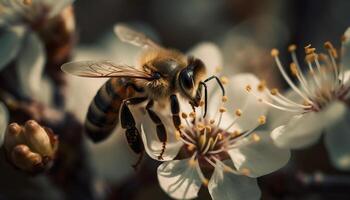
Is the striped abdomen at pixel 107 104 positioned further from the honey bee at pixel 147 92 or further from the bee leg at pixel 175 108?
the bee leg at pixel 175 108

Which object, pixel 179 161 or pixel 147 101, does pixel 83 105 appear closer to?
pixel 147 101

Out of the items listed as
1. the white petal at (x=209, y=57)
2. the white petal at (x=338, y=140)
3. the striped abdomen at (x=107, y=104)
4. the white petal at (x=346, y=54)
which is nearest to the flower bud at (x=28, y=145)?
the striped abdomen at (x=107, y=104)

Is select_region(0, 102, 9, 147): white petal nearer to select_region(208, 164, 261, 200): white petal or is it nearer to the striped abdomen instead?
the striped abdomen

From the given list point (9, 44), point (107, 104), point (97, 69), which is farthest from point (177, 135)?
point (9, 44)

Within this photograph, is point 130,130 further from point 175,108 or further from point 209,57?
point 209,57

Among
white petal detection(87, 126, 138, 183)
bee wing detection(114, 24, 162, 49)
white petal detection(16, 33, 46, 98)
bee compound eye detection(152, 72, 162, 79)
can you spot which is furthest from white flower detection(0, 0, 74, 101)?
bee compound eye detection(152, 72, 162, 79)

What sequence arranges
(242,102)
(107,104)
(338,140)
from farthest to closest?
(242,102), (107,104), (338,140)

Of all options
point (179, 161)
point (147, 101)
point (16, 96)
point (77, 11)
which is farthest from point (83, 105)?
point (77, 11)
